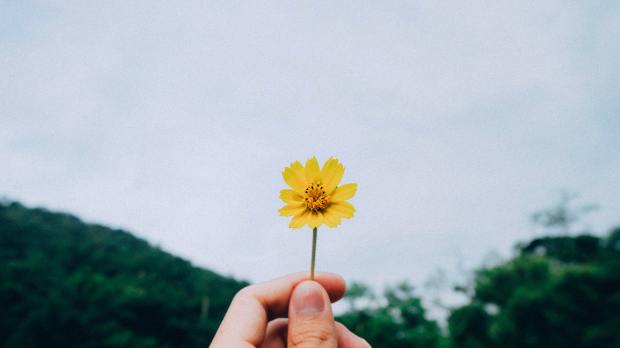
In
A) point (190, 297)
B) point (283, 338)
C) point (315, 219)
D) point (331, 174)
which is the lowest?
point (283, 338)

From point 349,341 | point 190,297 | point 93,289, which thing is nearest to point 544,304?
point 349,341

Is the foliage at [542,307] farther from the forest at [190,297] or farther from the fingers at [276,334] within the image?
the fingers at [276,334]

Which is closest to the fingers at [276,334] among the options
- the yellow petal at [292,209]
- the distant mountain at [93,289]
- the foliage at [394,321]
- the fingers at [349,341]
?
the fingers at [349,341]

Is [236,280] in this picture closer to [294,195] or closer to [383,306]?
[383,306]

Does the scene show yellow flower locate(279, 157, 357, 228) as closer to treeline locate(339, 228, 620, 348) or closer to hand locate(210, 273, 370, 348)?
hand locate(210, 273, 370, 348)

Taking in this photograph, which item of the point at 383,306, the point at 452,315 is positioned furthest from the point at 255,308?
the point at 383,306

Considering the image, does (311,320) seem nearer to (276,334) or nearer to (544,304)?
(276,334)
